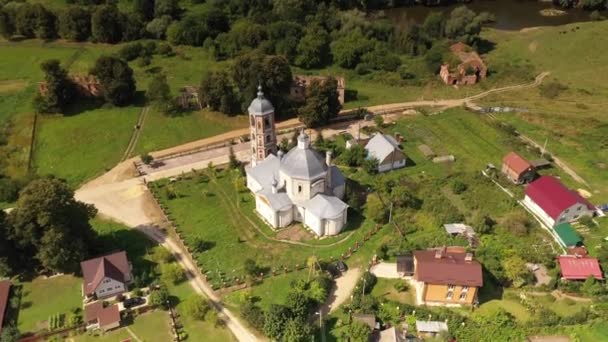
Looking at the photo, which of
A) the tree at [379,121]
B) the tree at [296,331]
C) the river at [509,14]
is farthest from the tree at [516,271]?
the river at [509,14]

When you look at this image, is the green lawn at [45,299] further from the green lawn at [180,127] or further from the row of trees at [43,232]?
the green lawn at [180,127]

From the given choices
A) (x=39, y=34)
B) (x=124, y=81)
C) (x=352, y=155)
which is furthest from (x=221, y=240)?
(x=39, y=34)

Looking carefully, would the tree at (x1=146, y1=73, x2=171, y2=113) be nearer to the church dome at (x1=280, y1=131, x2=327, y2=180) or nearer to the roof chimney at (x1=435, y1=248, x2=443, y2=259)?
the church dome at (x1=280, y1=131, x2=327, y2=180)

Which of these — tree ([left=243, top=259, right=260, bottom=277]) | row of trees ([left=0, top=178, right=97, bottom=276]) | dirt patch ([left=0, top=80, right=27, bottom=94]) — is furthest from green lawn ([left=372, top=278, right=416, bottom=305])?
dirt patch ([left=0, top=80, right=27, bottom=94])

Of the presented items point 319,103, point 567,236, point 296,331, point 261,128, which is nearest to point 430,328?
point 296,331

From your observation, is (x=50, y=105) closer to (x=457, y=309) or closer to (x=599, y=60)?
(x=457, y=309)

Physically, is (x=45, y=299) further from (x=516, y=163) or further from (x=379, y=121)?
(x=516, y=163)
